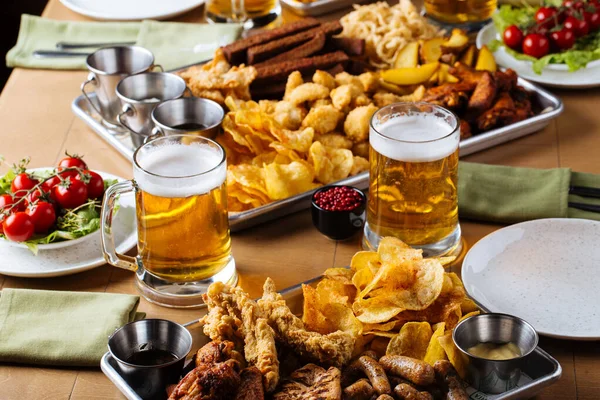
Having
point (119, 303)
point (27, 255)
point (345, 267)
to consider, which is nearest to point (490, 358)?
point (345, 267)

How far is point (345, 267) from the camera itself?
2.05 metres

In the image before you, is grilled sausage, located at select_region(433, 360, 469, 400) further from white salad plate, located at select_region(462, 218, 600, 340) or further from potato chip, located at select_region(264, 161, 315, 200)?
potato chip, located at select_region(264, 161, 315, 200)

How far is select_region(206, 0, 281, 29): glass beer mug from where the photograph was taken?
333cm

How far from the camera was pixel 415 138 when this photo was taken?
76.6 inches

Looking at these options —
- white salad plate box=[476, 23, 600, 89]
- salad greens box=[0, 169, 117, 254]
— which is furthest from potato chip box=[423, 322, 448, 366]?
white salad plate box=[476, 23, 600, 89]

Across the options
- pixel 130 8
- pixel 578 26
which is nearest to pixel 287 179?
pixel 578 26

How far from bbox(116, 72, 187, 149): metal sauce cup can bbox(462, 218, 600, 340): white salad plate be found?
106 cm

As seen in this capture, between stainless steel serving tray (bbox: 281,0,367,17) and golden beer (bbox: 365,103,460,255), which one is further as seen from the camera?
stainless steel serving tray (bbox: 281,0,367,17)

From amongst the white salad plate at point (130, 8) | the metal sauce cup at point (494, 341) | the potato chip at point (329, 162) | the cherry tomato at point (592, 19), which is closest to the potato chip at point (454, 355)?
the metal sauce cup at point (494, 341)

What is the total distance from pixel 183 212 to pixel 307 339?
43 centimetres

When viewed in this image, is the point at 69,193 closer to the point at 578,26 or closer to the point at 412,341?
the point at 412,341

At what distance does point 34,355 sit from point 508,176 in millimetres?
1346

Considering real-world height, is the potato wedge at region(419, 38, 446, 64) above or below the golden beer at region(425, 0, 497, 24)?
above

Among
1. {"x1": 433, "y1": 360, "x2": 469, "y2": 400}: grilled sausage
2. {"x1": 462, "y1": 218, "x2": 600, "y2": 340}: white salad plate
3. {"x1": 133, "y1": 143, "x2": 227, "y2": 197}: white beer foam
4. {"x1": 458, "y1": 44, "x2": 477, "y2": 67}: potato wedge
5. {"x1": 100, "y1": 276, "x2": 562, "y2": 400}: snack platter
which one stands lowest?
{"x1": 462, "y1": 218, "x2": 600, "y2": 340}: white salad plate
